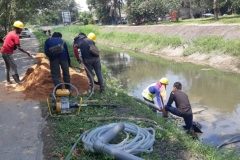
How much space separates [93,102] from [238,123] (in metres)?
3.92

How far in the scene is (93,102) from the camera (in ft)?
21.3

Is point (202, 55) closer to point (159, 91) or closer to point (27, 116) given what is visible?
point (159, 91)

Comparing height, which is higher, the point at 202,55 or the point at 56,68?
the point at 56,68

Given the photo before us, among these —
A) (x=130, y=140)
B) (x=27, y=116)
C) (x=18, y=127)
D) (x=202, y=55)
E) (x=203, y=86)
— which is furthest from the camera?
(x=202, y=55)

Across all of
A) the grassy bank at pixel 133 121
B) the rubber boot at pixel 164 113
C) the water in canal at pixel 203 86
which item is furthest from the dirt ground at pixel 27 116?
the water in canal at pixel 203 86

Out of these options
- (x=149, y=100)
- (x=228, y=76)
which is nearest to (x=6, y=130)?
(x=149, y=100)

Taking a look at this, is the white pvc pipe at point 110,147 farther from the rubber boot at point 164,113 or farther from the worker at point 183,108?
the rubber boot at point 164,113

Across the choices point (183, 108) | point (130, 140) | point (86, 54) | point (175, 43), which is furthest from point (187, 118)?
point (175, 43)

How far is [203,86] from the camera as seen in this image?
11812mm

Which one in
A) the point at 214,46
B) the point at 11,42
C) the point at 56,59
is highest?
the point at 11,42

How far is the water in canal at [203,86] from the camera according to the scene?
23.9 feet

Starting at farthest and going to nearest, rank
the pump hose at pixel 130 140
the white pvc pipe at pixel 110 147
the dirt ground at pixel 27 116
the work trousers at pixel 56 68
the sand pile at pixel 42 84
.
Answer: the sand pile at pixel 42 84 < the work trousers at pixel 56 68 < the dirt ground at pixel 27 116 < the pump hose at pixel 130 140 < the white pvc pipe at pixel 110 147

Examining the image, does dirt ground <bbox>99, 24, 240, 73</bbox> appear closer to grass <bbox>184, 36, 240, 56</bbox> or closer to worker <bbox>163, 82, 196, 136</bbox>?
grass <bbox>184, 36, 240, 56</bbox>

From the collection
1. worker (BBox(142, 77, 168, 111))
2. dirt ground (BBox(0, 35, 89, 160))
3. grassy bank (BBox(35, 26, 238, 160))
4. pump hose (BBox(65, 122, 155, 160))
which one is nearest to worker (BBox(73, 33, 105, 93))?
dirt ground (BBox(0, 35, 89, 160))
